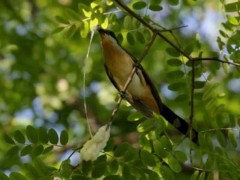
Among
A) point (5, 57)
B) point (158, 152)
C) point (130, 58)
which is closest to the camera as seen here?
→ point (158, 152)

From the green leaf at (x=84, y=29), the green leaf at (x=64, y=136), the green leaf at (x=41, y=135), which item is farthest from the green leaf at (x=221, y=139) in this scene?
the green leaf at (x=84, y=29)

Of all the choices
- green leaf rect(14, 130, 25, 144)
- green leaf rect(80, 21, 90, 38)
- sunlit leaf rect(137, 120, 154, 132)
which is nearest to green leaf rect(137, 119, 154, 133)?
sunlit leaf rect(137, 120, 154, 132)

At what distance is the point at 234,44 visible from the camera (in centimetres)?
322

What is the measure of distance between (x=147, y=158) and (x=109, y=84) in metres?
3.95

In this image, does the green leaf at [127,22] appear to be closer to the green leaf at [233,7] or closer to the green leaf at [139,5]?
the green leaf at [139,5]

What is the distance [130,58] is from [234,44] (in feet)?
2.73

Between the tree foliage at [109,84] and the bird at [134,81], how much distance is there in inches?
3.9

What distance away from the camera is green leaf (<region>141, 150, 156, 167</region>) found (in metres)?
2.70

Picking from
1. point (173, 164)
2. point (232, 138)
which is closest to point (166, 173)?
point (173, 164)

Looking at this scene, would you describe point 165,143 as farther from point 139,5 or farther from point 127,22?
point 139,5

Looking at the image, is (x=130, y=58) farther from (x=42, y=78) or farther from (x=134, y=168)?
(x=42, y=78)

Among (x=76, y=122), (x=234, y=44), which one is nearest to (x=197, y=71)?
(x=234, y=44)

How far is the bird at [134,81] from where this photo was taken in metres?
3.67

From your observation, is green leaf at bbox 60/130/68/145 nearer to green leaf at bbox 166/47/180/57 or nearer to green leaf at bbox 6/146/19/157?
green leaf at bbox 6/146/19/157
